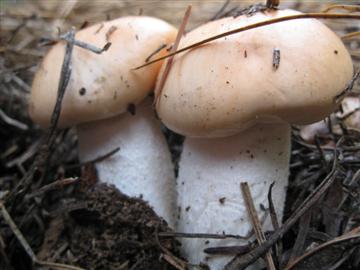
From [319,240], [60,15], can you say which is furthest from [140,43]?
[60,15]

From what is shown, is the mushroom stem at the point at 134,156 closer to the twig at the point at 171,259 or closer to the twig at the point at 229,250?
the twig at the point at 171,259

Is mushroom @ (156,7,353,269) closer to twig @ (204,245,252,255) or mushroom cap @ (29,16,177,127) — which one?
twig @ (204,245,252,255)

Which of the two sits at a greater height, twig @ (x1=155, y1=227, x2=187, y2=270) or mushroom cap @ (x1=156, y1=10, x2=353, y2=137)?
mushroom cap @ (x1=156, y1=10, x2=353, y2=137)

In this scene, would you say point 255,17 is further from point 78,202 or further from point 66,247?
point 66,247

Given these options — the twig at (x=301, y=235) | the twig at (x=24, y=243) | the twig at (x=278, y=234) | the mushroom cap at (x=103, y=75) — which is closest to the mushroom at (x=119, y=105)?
the mushroom cap at (x=103, y=75)

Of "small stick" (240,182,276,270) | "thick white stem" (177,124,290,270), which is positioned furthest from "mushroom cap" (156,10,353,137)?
"small stick" (240,182,276,270)

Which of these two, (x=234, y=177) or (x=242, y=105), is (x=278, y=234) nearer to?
(x=234, y=177)
